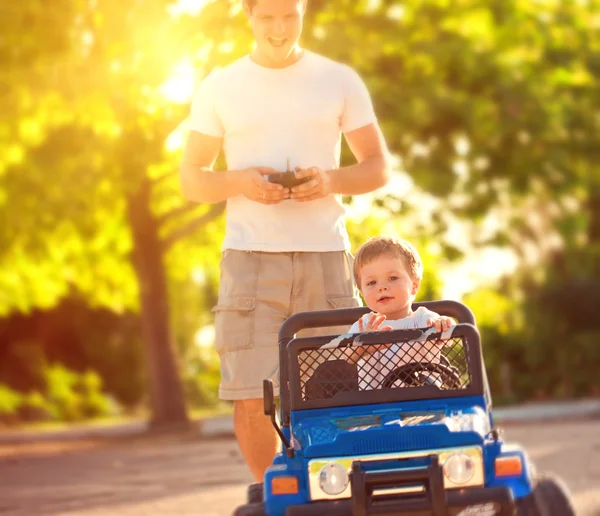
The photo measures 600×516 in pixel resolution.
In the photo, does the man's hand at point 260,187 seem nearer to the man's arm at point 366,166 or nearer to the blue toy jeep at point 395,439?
the man's arm at point 366,166

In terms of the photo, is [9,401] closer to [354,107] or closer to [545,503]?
[354,107]

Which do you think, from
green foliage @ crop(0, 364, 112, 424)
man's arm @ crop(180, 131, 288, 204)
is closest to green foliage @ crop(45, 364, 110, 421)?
green foliage @ crop(0, 364, 112, 424)

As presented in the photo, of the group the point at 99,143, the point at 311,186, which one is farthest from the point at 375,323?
the point at 99,143

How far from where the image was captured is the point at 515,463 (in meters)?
3.87

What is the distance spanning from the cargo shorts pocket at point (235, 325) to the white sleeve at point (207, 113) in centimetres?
67

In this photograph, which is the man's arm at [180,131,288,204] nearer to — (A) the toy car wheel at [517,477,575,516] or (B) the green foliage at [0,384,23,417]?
(A) the toy car wheel at [517,477,575,516]

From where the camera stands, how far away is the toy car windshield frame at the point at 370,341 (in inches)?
168

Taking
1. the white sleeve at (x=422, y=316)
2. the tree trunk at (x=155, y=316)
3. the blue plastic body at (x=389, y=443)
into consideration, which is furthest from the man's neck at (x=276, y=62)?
the tree trunk at (x=155, y=316)

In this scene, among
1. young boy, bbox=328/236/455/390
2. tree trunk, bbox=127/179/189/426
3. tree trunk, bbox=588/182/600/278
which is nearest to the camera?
young boy, bbox=328/236/455/390

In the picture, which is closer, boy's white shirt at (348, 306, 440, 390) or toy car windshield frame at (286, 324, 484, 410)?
toy car windshield frame at (286, 324, 484, 410)

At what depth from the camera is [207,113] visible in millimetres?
5273

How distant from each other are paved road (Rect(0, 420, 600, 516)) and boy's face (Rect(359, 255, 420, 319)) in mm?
2655

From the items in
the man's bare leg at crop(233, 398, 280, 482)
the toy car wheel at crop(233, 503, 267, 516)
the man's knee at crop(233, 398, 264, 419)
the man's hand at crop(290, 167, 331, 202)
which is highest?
the man's hand at crop(290, 167, 331, 202)

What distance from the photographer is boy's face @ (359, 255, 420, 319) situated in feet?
15.3
